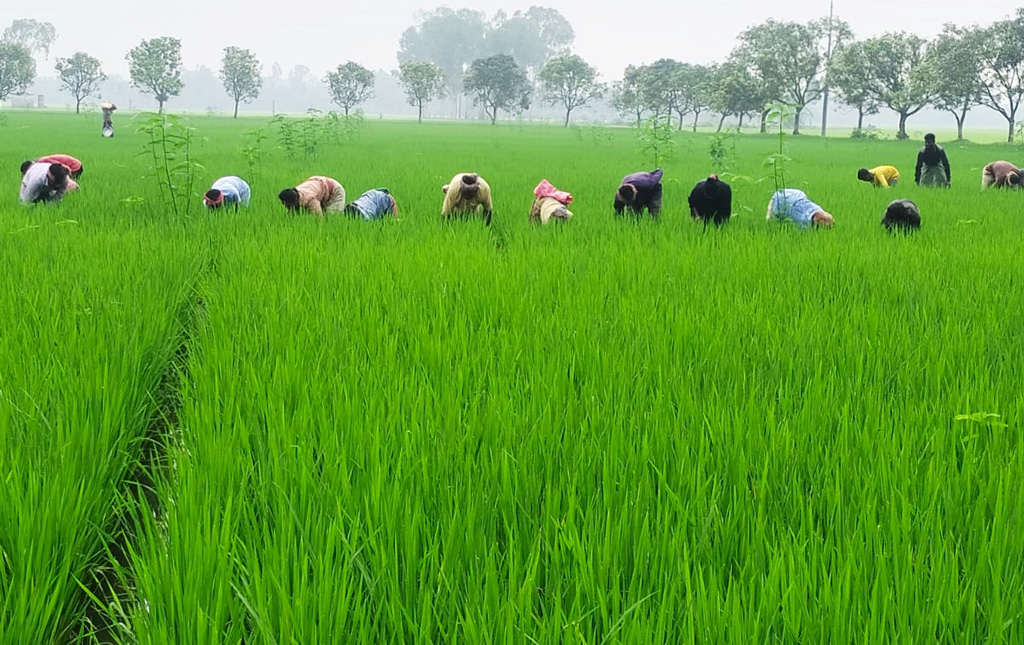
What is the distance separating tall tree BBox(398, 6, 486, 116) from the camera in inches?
3903

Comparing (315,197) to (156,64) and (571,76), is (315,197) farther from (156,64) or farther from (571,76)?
(571,76)

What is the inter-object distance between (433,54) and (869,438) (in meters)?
106

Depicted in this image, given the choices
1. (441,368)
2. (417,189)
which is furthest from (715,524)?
(417,189)

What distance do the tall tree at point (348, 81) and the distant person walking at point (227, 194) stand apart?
53.4 meters

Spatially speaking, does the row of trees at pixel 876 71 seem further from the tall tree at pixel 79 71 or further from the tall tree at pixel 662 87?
the tall tree at pixel 79 71

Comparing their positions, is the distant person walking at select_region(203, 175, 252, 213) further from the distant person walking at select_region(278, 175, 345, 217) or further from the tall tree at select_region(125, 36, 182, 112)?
the tall tree at select_region(125, 36, 182, 112)

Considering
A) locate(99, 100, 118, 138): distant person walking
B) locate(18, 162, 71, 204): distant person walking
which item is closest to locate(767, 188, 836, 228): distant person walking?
locate(18, 162, 71, 204): distant person walking

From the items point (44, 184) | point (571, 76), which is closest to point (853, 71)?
point (571, 76)

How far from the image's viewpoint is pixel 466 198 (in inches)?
210

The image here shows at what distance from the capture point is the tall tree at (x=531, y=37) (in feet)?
340

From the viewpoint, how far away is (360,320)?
2.47 meters

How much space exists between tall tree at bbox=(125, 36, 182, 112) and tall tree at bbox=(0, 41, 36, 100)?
8.58 meters

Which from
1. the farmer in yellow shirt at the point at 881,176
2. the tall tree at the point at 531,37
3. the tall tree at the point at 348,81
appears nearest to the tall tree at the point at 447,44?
the tall tree at the point at 531,37

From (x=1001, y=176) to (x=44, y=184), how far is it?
995 cm
